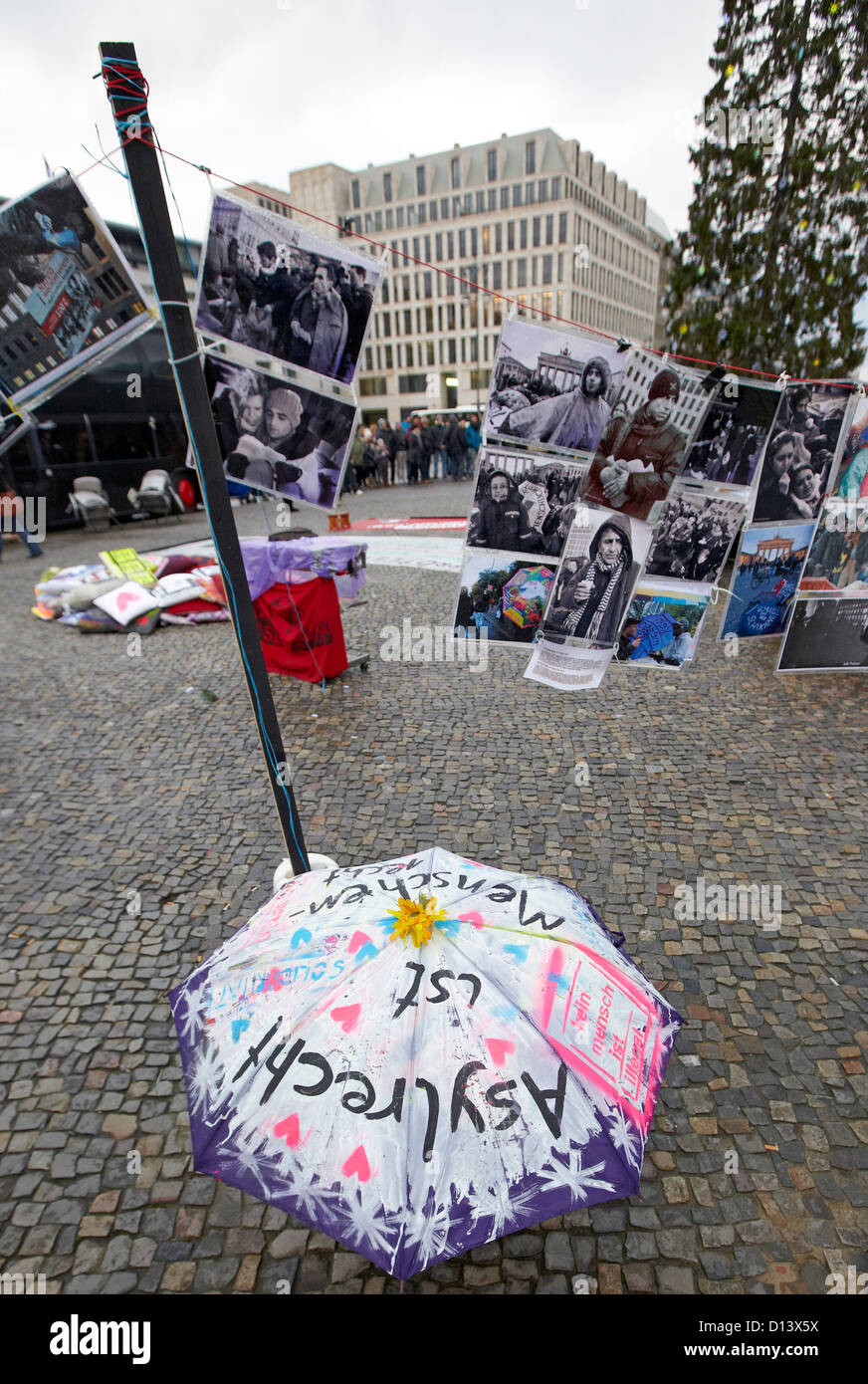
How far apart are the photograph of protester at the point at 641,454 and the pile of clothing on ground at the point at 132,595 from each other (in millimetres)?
6483

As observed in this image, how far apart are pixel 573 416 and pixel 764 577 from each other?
→ 2322 mm

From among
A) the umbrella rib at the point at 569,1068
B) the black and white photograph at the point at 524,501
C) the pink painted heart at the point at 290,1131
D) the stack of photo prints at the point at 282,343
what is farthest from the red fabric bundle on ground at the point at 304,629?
the pink painted heart at the point at 290,1131

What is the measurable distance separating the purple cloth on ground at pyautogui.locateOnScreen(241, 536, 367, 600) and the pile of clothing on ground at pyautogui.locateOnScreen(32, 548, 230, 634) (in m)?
2.48

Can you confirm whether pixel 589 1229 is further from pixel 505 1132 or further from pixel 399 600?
pixel 399 600

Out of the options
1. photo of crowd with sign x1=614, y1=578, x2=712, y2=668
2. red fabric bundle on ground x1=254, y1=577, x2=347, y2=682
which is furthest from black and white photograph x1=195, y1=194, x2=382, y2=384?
red fabric bundle on ground x1=254, y1=577, x2=347, y2=682

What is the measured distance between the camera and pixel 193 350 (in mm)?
2732

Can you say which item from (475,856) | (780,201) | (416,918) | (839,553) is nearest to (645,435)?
(839,553)

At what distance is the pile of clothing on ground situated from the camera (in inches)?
378

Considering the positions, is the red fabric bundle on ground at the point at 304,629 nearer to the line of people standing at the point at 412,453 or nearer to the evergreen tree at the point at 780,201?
the evergreen tree at the point at 780,201

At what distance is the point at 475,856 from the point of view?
180 inches

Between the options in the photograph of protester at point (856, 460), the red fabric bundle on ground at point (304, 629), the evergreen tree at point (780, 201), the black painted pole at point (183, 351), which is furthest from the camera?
the evergreen tree at point (780, 201)

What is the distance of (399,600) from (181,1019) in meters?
8.55

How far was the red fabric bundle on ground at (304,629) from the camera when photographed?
278 inches

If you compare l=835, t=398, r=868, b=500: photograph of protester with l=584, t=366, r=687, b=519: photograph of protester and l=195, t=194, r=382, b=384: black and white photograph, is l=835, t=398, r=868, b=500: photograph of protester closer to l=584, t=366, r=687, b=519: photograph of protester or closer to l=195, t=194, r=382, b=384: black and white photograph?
l=584, t=366, r=687, b=519: photograph of protester
